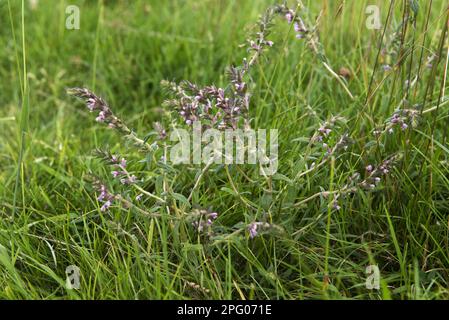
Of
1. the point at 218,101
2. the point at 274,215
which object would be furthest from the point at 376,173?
the point at 218,101

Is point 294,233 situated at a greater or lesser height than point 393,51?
lesser

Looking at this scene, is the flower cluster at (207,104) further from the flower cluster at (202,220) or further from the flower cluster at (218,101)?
the flower cluster at (202,220)

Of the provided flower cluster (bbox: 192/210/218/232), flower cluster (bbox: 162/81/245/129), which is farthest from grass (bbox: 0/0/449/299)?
flower cluster (bbox: 162/81/245/129)

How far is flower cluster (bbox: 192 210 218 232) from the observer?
68.0 inches

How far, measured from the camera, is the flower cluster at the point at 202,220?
1728 mm

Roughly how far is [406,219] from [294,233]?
0.34 m

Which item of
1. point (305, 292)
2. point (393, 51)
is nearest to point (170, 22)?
point (393, 51)

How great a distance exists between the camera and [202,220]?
1.81 m

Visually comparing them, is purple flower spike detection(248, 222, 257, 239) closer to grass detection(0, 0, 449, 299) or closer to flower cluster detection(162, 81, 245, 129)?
grass detection(0, 0, 449, 299)

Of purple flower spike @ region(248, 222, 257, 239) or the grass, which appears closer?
purple flower spike @ region(248, 222, 257, 239)

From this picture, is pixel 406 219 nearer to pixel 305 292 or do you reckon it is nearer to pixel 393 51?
pixel 305 292

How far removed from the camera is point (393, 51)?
241 cm

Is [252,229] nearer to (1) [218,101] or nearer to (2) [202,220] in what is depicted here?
(2) [202,220]
